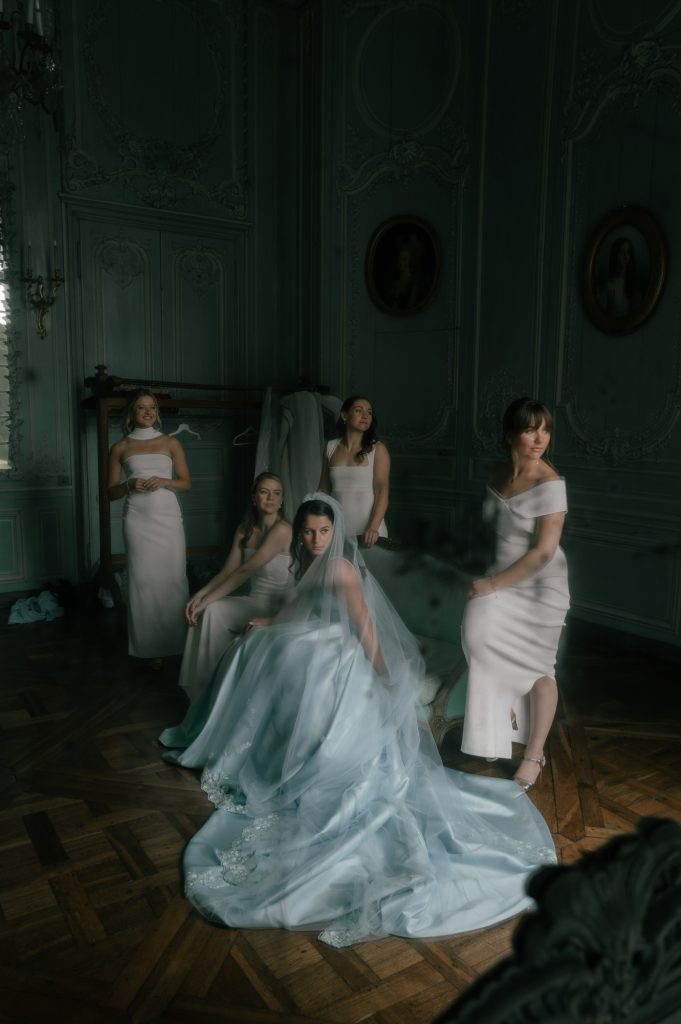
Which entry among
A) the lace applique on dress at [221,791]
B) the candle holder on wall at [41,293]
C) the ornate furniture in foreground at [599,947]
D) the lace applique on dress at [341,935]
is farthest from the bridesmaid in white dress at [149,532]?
the ornate furniture in foreground at [599,947]

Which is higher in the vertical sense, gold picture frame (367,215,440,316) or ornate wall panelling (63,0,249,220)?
ornate wall panelling (63,0,249,220)

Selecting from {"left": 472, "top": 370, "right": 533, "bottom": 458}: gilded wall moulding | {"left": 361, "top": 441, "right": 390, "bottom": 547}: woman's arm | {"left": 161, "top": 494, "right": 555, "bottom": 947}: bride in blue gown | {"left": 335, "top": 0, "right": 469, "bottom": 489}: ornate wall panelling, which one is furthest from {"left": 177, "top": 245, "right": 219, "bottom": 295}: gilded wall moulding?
{"left": 161, "top": 494, "right": 555, "bottom": 947}: bride in blue gown

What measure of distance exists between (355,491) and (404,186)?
3.30 m

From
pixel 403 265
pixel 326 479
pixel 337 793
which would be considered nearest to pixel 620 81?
pixel 403 265

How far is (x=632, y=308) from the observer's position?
194 inches

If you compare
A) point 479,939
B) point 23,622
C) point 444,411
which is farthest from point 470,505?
point 479,939

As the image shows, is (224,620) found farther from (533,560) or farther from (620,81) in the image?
(620,81)

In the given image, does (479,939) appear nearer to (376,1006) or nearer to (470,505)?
(376,1006)

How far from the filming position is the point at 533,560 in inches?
122

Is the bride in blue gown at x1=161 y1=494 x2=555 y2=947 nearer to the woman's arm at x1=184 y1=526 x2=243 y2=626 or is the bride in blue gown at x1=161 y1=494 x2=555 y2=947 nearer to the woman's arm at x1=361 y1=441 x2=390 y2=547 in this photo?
the woman's arm at x1=184 y1=526 x2=243 y2=626

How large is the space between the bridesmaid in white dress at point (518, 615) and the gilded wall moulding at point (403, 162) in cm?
382

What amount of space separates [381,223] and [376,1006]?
599 cm

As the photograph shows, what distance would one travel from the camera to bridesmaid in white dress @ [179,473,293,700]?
3.71 m

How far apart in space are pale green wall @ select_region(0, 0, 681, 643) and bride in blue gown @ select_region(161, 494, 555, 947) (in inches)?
103
